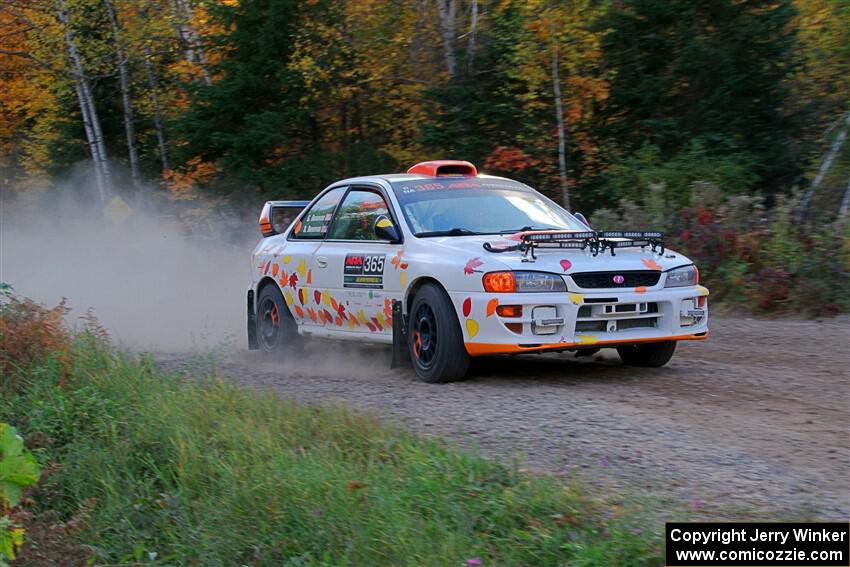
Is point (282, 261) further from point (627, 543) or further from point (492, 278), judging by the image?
point (627, 543)

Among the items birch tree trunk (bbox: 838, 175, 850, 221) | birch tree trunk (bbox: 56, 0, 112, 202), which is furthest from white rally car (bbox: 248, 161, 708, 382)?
birch tree trunk (bbox: 56, 0, 112, 202)

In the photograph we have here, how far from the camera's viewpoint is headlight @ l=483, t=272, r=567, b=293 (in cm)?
736

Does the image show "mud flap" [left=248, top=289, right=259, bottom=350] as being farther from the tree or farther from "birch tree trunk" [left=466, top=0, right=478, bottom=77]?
"birch tree trunk" [left=466, top=0, right=478, bottom=77]

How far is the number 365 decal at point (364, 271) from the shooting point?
8578 millimetres

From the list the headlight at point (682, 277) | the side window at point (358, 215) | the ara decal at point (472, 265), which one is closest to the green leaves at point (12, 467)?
the ara decal at point (472, 265)

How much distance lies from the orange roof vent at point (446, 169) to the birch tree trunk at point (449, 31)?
11631mm

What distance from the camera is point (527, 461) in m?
5.51

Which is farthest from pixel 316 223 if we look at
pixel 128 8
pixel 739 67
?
pixel 128 8

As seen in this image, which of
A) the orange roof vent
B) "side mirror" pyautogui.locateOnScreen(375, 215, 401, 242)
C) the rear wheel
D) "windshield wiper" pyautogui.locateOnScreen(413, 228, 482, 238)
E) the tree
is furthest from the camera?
the tree

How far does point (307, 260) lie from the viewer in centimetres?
961

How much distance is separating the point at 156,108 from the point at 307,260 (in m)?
20.3

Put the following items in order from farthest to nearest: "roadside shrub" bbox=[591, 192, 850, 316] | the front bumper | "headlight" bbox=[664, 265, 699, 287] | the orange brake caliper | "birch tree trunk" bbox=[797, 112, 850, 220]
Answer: "birch tree trunk" bbox=[797, 112, 850, 220]
"roadside shrub" bbox=[591, 192, 850, 316]
the orange brake caliper
"headlight" bbox=[664, 265, 699, 287]
the front bumper

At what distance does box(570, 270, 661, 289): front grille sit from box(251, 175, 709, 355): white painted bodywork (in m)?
0.04

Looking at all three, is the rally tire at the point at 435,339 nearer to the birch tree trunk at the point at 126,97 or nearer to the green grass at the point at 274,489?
the green grass at the point at 274,489
